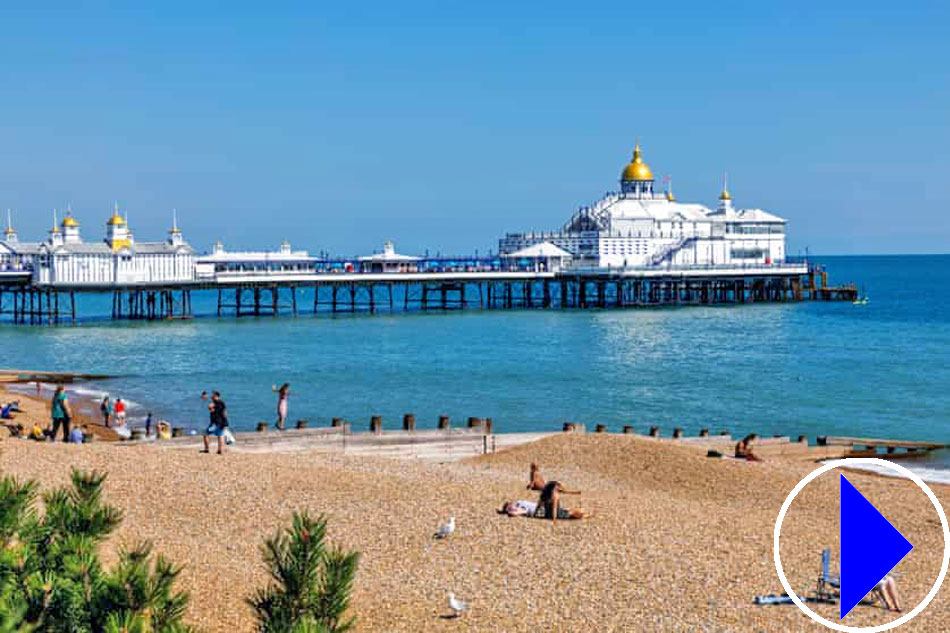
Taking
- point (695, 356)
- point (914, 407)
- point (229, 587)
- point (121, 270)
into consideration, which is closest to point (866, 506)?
point (229, 587)

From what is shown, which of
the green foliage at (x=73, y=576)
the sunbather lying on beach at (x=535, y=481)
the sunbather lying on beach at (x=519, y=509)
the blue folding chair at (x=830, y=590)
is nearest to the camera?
the green foliage at (x=73, y=576)

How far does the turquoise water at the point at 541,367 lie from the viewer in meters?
33.9

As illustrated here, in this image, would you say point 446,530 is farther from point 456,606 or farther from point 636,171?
point 636,171

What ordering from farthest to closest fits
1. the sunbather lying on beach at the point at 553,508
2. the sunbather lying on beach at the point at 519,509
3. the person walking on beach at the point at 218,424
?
the person walking on beach at the point at 218,424
the sunbather lying on beach at the point at 519,509
the sunbather lying on beach at the point at 553,508

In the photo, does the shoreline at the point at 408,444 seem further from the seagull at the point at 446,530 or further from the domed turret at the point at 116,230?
the domed turret at the point at 116,230

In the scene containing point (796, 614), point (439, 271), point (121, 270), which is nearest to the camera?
point (796, 614)

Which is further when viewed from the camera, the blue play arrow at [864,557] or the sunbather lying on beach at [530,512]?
the sunbather lying on beach at [530,512]

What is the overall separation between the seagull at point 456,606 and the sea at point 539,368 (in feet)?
48.4

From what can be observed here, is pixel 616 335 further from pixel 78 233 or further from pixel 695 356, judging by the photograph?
pixel 78 233

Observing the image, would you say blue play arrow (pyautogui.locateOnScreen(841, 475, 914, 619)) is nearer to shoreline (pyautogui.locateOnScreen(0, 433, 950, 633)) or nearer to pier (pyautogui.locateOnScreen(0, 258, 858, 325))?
shoreline (pyautogui.locateOnScreen(0, 433, 950, 633))

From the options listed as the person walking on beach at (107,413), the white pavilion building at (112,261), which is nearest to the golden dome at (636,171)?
the white pavilion building at (112,261)

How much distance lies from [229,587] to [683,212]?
8537 centimetres

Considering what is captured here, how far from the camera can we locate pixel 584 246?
89.0 meters

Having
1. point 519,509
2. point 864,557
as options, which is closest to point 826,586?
point 864,557
